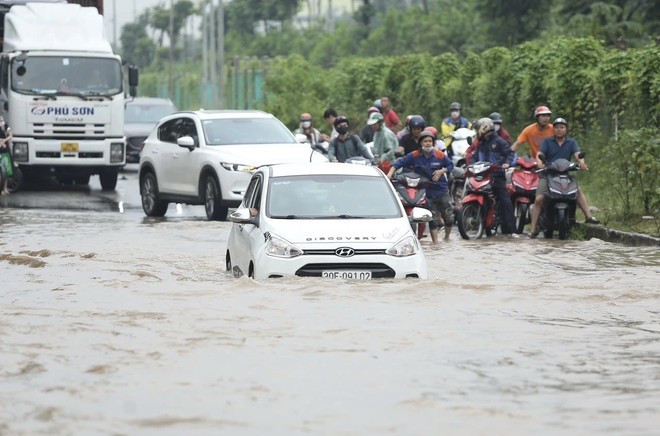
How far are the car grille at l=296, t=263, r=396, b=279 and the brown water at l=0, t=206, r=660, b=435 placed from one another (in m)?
0.15

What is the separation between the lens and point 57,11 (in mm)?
31500

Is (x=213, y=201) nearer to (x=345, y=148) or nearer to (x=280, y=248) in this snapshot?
(x=345, y=148)

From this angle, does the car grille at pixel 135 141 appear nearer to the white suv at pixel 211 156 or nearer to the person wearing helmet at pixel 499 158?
the white suv at pixel 211 156

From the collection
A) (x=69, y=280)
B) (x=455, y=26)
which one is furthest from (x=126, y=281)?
(x=455, y=26)

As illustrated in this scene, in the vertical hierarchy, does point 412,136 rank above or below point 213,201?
above

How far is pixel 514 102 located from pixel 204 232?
12.5 metres

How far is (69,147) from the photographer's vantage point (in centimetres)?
3125

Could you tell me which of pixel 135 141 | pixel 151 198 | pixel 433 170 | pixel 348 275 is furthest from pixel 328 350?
pixel 135 141

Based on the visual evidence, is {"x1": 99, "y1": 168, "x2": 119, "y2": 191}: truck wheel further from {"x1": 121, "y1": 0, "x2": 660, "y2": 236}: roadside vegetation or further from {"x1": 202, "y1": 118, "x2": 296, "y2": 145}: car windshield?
{"x1": 121, "y1": 0, "x2": 660, "y2": 236}: roadside vegetation

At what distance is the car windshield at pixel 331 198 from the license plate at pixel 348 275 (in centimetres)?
80

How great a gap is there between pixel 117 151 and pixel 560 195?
13145 mm

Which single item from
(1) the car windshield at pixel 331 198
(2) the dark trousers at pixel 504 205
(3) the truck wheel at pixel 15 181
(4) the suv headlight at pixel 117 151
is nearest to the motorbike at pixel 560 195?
(2) the dark trousers at pixel 504 205

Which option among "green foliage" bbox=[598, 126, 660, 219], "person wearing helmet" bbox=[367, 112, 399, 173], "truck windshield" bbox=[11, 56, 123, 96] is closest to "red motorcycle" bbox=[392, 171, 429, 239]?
"green foliage" bbox=[598, 126, 660, 219]

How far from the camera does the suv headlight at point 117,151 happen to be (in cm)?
3174
